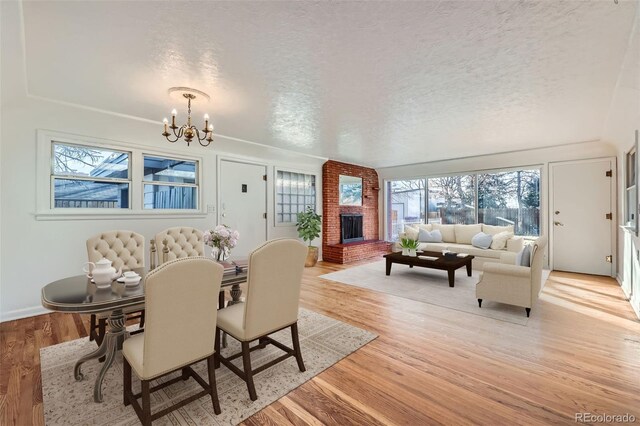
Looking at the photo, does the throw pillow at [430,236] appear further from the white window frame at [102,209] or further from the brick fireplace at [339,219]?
the white window frame at [102,209]

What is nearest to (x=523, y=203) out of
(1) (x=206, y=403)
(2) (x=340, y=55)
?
(2) (x=340, y=55)

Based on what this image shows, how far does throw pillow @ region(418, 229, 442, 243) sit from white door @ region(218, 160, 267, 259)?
3.58 meters

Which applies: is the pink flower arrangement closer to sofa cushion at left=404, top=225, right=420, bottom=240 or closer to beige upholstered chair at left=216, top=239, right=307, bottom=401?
beige upholstered chair at left=216, top=239, right=307, bottom=401

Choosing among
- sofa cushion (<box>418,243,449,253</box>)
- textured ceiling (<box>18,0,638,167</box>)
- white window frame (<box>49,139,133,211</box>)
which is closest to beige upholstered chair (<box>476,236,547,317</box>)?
textured ceiling (<box>18,0,638,167</box>)

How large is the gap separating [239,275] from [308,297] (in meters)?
1.82

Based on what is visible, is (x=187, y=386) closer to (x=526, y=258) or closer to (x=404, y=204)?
(x=526, y=258)

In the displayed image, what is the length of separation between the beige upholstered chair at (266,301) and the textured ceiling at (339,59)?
1.42 meters

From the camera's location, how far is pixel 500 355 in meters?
2.29

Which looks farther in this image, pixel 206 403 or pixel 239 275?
pixel 239 275

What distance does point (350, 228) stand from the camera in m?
7.24

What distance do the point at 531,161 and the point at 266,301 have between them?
6162mm

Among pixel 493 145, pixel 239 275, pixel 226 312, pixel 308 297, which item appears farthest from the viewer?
pixel 493 145

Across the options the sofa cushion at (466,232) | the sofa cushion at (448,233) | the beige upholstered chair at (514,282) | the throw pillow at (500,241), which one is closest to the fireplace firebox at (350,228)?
the sofa cushion at (448,233)

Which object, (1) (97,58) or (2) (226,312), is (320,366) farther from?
(1) (97,58)
